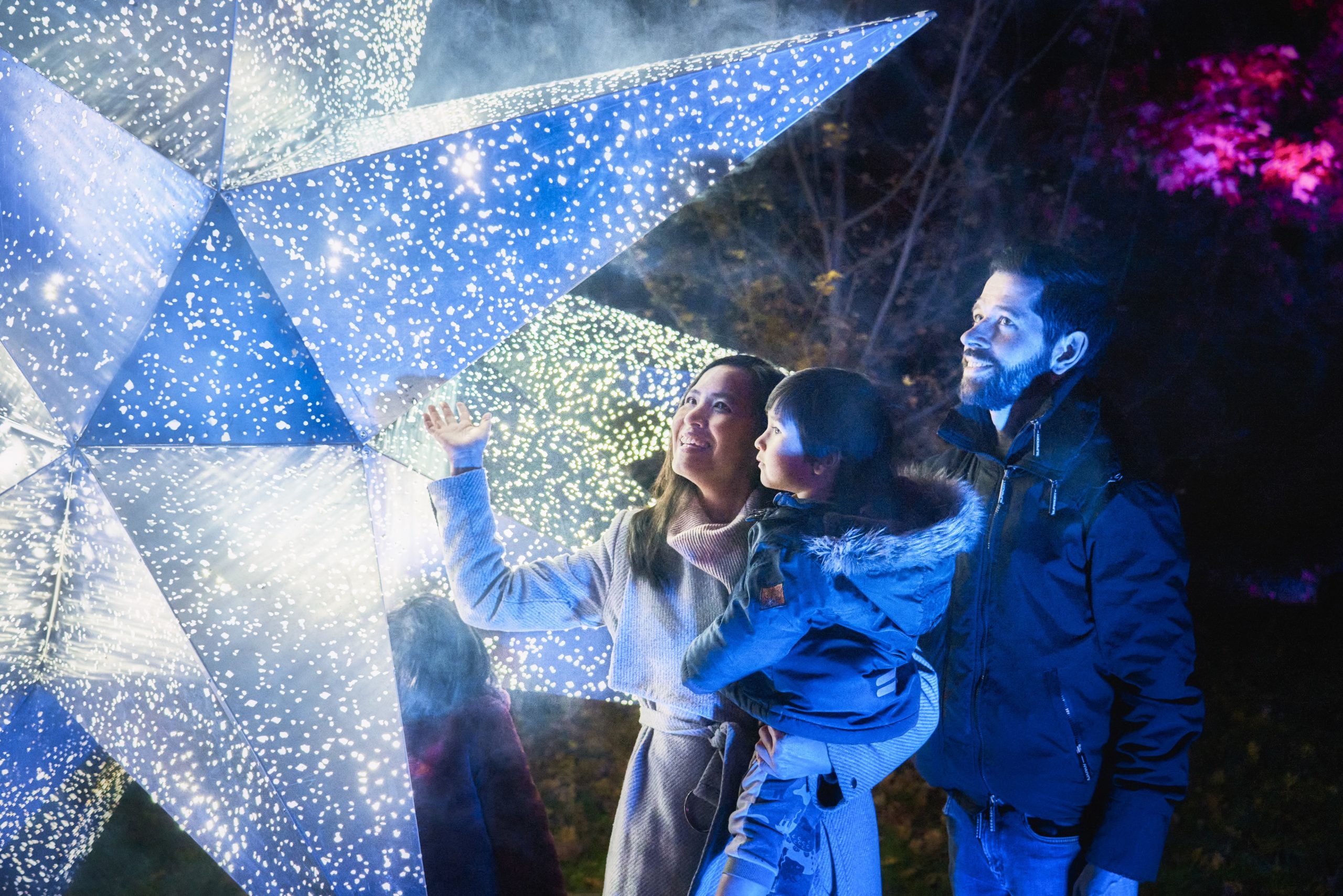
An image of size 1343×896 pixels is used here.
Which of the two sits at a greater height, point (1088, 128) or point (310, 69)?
point (310, 69)

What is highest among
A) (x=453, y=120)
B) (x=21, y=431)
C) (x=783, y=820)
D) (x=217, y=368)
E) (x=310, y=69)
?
(x=310, y=69)

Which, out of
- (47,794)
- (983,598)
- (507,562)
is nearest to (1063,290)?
(983,598)

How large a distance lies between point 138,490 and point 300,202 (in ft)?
2.34

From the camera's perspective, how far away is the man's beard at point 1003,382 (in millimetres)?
2150

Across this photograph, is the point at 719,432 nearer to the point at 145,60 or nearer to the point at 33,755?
the point at 145,60

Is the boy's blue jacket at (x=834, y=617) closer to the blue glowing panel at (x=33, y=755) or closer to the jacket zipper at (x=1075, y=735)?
the jacket zipper at (x=1075, y=735)

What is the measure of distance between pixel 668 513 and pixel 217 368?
43.2 inches

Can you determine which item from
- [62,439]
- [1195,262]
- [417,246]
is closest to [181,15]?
[417,246]

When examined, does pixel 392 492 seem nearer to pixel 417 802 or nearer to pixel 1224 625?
pixel 417 802

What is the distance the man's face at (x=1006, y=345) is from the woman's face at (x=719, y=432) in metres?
0.54

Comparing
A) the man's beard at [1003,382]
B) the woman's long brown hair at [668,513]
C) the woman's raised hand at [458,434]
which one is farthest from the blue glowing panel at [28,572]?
the man's beard at [1003,382]

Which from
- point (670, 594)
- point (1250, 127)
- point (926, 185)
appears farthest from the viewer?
point (1250, 127)

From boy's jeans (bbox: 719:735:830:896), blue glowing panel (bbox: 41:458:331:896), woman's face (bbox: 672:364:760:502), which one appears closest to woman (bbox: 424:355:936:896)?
woman's face (bbox: 672:364:760:502)

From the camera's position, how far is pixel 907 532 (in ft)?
6.34
